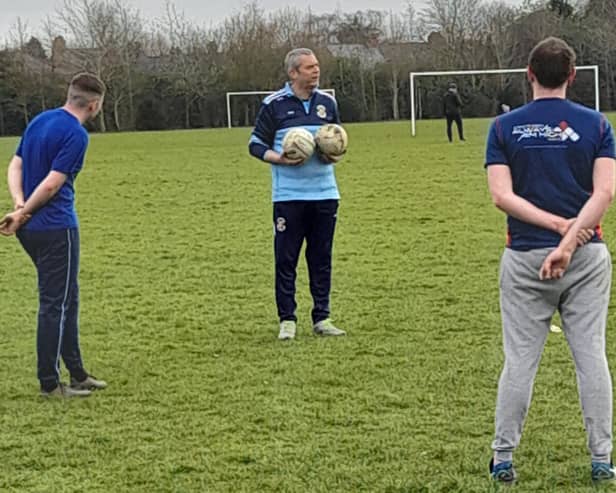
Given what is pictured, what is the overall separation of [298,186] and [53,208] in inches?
82.6

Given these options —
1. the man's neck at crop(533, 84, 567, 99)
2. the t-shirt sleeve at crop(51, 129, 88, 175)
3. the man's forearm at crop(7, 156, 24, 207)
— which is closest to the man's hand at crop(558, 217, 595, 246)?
the man's neck at crop(533, 84, 567, 99)

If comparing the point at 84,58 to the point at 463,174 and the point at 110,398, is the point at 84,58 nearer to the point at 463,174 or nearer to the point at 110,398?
the point at 463,174

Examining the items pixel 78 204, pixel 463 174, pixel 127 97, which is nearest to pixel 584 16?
pixel 127 97

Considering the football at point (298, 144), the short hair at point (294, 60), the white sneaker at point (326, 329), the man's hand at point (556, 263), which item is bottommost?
the white sneaker at point (326, 329)


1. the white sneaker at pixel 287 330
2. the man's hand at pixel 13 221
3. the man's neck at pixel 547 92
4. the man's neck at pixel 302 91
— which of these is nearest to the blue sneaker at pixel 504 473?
the man's neck at pixel 547 92

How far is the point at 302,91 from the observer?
7867 millimetres

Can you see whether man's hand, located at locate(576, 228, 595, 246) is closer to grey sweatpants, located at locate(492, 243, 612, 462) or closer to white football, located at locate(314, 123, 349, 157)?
grey sweatpants, located at locate(492, 243, 612, 462)

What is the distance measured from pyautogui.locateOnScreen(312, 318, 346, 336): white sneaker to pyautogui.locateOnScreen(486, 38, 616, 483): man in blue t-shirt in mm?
3435

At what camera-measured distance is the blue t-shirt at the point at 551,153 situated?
173 inches

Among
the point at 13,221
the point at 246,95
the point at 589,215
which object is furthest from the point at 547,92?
the point at 246,95

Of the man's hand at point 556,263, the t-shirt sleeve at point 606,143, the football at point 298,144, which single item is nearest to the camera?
the man's hand at point 556,263

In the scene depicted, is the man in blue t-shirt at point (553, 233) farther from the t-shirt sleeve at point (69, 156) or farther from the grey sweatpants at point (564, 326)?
the t-shirt sleeve at point (69, 156)

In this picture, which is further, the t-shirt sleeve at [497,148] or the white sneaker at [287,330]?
the white sneaker at [287,330]

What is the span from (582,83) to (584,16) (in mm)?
21444
